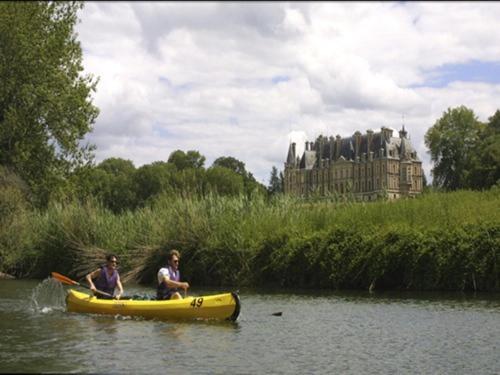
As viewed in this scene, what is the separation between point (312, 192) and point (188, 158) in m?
68.4

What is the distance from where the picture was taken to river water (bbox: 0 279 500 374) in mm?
13508

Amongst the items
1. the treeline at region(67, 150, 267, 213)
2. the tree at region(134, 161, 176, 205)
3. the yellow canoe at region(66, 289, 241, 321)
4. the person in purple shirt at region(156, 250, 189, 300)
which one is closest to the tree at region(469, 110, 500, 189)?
the treeline at region(67, 150, 267, 213)

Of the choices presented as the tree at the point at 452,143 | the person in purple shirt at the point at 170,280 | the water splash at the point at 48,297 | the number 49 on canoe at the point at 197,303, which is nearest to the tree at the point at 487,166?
the tree at the point at 452,143

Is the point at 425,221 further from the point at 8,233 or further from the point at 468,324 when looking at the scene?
the point at 8,233

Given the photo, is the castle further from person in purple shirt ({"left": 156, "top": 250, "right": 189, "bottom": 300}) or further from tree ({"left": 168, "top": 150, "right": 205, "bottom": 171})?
person in purple shirt ({"left": 156, "top": 250, "right": 189, "bottom": 300})

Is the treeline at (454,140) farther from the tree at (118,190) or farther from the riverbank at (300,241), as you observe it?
the riverbank at (300,241)

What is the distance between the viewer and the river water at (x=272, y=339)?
13.5m

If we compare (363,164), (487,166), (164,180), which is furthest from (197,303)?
(363,164)

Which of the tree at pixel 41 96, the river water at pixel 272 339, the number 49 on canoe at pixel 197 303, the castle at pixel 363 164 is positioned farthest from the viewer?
the castle at pixel 363 164

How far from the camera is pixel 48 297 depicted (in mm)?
23016

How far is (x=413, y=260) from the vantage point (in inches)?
1073

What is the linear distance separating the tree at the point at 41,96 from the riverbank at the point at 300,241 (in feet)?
18.8

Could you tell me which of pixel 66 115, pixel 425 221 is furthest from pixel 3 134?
pixel 425 221

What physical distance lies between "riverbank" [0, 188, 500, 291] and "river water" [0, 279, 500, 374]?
3.30m
